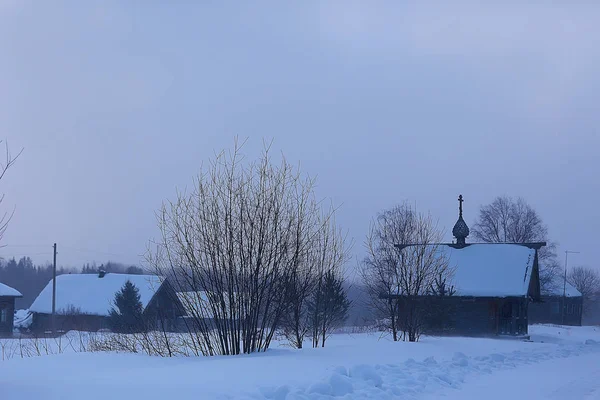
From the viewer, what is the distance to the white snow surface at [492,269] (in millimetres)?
31453

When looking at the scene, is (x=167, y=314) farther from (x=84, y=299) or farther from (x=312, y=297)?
(x=84, y=299)

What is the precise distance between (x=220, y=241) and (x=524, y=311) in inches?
998

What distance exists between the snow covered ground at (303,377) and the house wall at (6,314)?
42.3 m

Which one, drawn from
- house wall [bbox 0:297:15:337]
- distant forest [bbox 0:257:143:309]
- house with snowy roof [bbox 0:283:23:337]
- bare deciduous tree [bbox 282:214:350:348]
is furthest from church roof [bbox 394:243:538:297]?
distant forest [bbox 0:257:143:309]

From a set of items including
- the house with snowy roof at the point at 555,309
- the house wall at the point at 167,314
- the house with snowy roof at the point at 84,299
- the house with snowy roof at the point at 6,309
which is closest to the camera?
the house wall at the point at 167,314

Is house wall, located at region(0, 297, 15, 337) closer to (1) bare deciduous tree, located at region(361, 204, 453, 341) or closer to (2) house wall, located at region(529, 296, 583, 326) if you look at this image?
(1) bare deciduous tree, located at region(361, 204, 453, 341)

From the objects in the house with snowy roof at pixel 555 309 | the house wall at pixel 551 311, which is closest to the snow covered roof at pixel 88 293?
the house with snowy roof at pixel 555 309

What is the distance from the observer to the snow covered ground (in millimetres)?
8258

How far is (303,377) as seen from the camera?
9906 mm

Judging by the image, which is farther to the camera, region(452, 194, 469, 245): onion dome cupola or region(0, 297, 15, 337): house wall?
region(0, 297, 15, 337): house wall

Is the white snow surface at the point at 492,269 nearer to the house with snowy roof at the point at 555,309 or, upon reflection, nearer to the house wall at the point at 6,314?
the house wall at the point at 6,314

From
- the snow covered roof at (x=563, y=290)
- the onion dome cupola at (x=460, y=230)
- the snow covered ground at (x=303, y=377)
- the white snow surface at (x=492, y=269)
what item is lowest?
the snow covered roof at (x=563, y=290)

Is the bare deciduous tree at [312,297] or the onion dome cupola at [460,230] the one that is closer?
the bare deciduous tree at [312,297]

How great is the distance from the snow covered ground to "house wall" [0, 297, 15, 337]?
42327mm
